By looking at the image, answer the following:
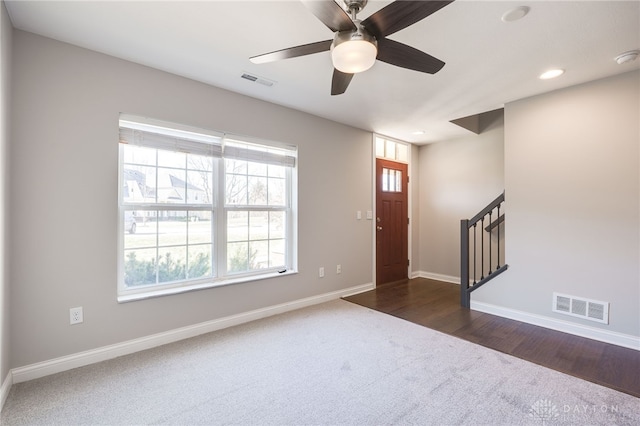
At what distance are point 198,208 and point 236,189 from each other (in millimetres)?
461

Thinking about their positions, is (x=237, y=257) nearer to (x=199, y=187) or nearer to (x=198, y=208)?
(x=198, y=208)

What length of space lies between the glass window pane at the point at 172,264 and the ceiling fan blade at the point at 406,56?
241cm

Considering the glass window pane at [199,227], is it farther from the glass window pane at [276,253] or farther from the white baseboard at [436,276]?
the white baseboard at [436,276]

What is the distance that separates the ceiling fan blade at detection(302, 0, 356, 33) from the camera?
50.8 inches

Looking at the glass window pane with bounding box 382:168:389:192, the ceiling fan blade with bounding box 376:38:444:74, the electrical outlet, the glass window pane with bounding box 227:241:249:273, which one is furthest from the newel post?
the electrical outlet

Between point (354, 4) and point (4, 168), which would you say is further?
point (4, 168)

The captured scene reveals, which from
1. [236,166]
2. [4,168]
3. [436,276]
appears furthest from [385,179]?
[4,168]

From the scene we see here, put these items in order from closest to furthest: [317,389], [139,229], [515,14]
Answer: [515,14], [317,389], [139,229]

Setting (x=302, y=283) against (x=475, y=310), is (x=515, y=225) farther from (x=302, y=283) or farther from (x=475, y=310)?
(x=302, y=283)

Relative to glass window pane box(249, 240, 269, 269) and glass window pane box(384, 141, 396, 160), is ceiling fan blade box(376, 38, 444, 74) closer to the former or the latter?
glass window pane box(249, 240, 269, 269)

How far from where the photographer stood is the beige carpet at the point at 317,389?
165cm

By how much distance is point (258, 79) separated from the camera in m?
2.73

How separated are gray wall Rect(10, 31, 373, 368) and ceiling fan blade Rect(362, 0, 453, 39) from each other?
77.5 inches

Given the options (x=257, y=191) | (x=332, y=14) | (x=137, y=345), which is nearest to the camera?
(x=332, y=14)
